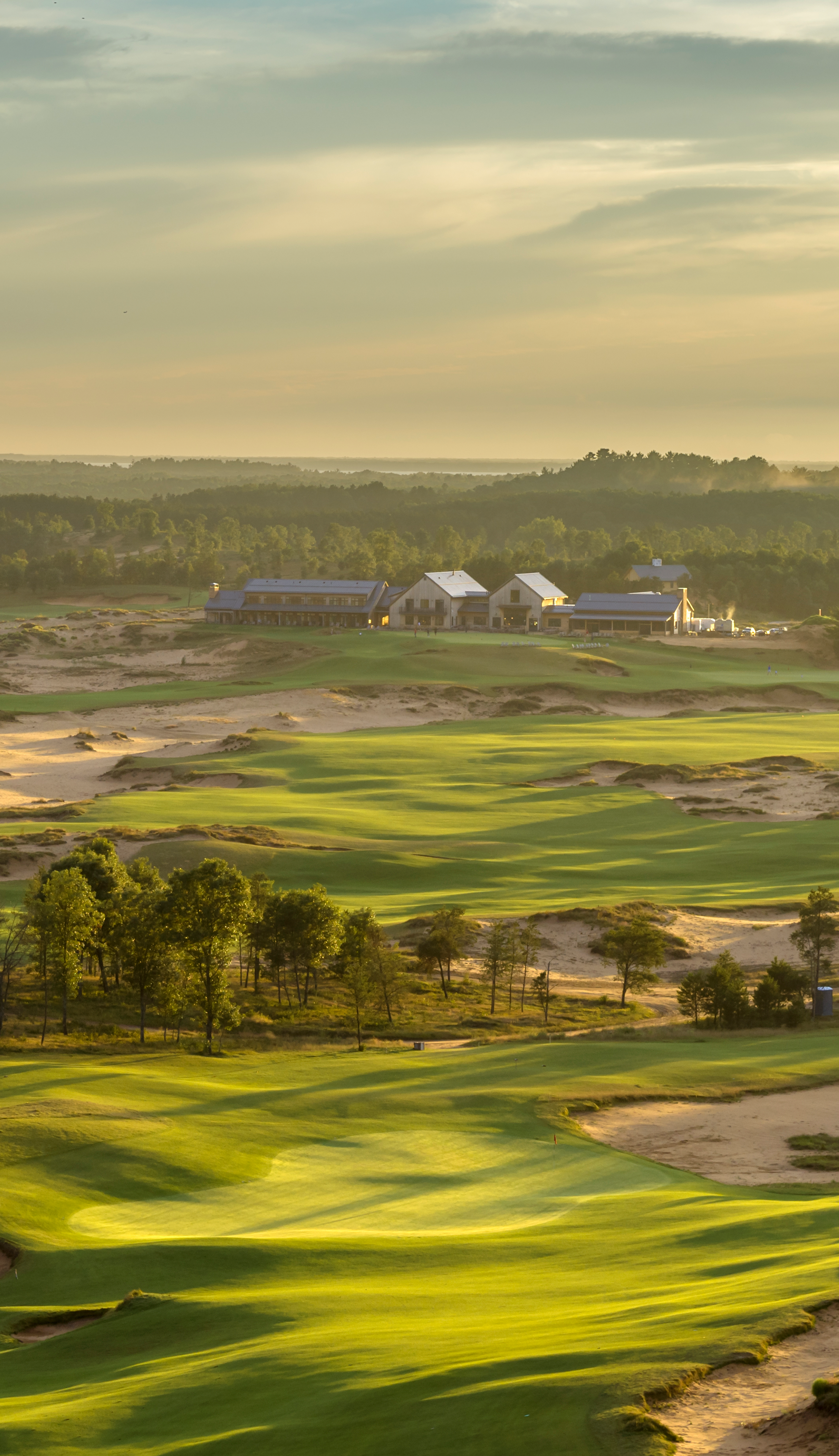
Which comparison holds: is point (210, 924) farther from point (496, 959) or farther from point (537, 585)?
point (537, 585)

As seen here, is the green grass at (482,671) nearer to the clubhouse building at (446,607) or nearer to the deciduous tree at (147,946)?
the clubhouse building at (446,607)

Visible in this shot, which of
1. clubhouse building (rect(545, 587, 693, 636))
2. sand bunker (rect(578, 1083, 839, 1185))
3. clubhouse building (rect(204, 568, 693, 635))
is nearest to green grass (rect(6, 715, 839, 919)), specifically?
sand bunker (rect(578, 1083, 839, 1185))

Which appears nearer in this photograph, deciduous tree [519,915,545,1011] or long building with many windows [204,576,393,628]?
deciduous tree [519,915,545,1011]

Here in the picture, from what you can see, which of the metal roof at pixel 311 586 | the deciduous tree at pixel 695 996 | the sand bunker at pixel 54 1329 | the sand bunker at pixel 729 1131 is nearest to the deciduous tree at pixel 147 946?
the sand bunker at pixel 729 1131

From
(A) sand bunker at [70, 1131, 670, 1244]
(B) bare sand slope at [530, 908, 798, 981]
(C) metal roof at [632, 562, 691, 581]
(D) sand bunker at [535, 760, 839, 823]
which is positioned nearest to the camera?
(A) sand bunker at [70, 1131, 670, 1244]

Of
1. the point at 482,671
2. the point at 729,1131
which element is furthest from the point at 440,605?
the point at 729,1131

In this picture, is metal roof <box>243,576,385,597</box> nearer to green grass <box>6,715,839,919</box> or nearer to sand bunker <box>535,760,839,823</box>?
green grass <box>6,715,839,919</box>

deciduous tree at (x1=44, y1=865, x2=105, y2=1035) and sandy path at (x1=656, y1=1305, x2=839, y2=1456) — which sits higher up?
sandy path at (x1=656, y1=1305, x2=839, y2=1456)
